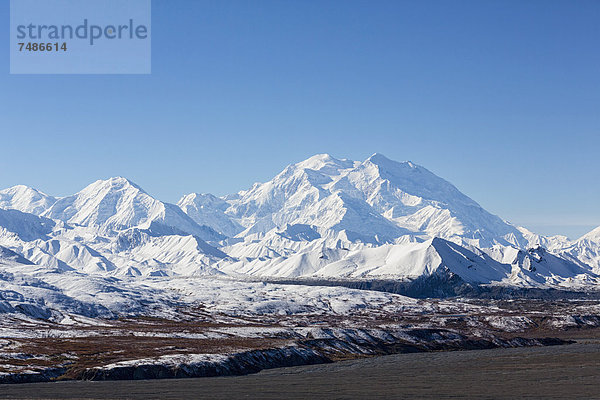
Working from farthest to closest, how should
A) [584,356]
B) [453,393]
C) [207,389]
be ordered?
[584,356] < [207,389] < [453,393]

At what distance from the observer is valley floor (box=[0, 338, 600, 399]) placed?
12438 cm

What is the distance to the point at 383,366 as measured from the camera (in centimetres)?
17425

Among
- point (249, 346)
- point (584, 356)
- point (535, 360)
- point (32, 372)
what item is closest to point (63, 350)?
point (32, 372)

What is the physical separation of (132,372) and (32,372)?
65.0 feet

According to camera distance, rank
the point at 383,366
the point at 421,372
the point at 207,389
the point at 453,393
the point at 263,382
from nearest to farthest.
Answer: the point at 453,393 < the point at 207,389 < the point at 263,382 < the point at 421,372 < the point at 383,366

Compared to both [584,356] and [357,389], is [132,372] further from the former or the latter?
[584,356]

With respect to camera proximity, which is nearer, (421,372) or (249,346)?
(421,372)

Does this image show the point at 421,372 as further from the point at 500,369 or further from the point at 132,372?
the point at 132,372

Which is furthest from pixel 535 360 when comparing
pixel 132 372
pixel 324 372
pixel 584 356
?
pixel 132 372

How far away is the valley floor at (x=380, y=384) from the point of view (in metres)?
124

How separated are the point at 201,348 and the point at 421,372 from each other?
197 feet

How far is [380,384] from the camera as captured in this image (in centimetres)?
13788

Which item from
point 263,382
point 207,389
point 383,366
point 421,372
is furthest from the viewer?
point 383,366

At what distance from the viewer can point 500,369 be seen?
160125mm
